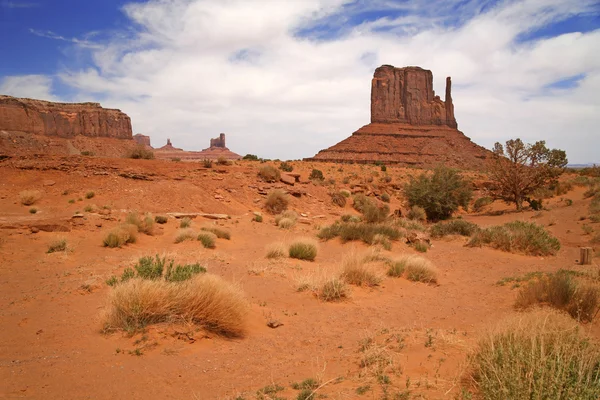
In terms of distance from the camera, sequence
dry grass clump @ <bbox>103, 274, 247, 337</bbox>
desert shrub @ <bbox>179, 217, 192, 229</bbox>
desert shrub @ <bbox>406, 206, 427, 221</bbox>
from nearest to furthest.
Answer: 1. dry grass clump @ <bbox>103, 274, 247, 337</bbox>
2. desert shrub @ <bbox>179, 217, 192, 229</bbox>
3. desert shrub @ <bbox>406, 206, 427, 221</bbox>

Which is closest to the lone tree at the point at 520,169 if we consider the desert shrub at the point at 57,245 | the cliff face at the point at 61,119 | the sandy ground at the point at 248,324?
the sandy ground at the point at 248,324

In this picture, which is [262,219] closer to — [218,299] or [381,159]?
[218,299]

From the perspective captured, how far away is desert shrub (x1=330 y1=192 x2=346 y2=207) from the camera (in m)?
28.0

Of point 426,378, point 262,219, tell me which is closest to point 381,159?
point 262,219

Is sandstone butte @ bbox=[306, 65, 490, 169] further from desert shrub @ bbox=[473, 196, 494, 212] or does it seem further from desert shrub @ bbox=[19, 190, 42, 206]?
desert shrub @ bbox=[19, 190, 42, 206]

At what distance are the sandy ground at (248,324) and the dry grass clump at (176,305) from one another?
226 mm

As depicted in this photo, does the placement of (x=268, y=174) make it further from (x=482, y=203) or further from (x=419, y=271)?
(x=419, y=271)

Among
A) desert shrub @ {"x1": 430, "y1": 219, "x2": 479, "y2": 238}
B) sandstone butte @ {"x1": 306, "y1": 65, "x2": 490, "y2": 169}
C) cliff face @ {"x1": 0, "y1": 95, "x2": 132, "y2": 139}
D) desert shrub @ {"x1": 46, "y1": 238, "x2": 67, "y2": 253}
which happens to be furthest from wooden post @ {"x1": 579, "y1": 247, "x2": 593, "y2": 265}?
cliff face @ {"x1": 0, "y1": 95, "x2": 132, "y2": 139}

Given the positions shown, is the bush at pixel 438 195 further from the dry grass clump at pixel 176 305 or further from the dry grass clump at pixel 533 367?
the dry grass clump at pixel 533 367

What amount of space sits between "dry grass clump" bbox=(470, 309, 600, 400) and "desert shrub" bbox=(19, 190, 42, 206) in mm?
22775

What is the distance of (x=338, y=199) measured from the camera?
1107 inches

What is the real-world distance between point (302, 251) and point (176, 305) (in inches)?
272

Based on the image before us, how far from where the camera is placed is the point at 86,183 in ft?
75.1

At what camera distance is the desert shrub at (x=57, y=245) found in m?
12.2
